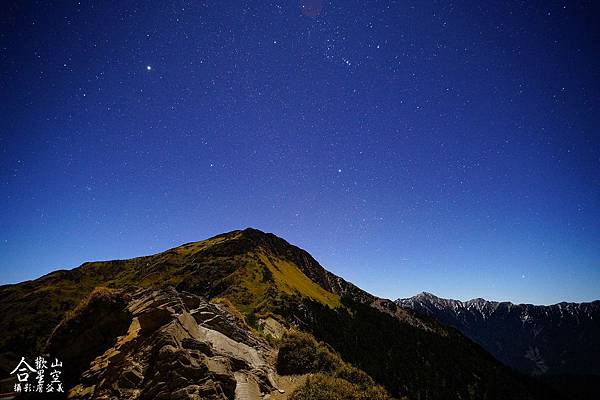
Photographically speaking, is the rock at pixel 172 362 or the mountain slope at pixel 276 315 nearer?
the rock at pixel 172 362

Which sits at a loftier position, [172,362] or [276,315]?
[172,362]

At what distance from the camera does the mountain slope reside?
73.2m

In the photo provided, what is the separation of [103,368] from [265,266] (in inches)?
3397

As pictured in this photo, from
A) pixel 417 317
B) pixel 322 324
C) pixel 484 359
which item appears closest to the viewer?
pixel 322 324

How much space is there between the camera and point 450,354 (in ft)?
397

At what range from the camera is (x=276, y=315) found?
2281 inches

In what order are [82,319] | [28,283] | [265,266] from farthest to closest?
[28,283], [265,266], [82,319]

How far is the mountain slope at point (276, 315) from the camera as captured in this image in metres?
73.2

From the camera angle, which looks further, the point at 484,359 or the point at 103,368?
the point at 484,359

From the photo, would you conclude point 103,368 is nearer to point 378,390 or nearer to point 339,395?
point 339,395

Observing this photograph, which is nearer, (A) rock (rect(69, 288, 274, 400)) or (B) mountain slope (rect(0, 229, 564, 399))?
(A) rock (rect(69, 288, 274, 400))

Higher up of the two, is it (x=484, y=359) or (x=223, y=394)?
(x=223, y=394)

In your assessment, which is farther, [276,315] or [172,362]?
[276,315]

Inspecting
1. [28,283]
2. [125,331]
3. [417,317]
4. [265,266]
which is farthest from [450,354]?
[28,283]
